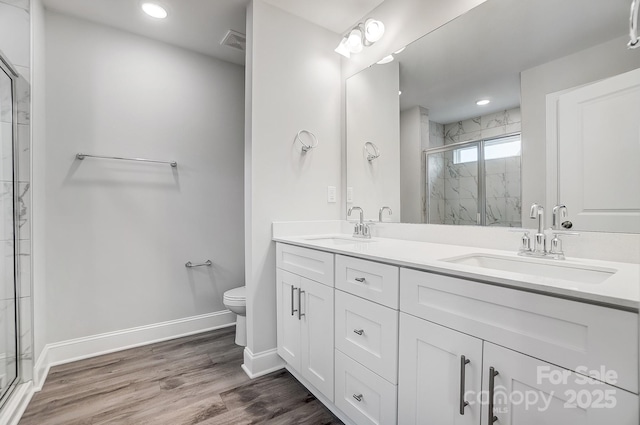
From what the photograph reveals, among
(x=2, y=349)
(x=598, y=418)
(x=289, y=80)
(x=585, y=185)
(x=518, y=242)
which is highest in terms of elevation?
(x=289, y=80)

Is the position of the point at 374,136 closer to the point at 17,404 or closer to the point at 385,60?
the point at 385,60

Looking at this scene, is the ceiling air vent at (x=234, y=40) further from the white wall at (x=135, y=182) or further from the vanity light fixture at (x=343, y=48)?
the vanity light fixture at (x=343, y=48)

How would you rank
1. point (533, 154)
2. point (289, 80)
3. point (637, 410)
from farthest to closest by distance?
point (289, 80), point (533, 154), point (637, 410)

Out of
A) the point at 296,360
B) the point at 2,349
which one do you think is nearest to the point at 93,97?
the point at 2,349

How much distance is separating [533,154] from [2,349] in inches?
108

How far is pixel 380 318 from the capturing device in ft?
3.74

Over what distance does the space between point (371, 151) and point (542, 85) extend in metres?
1.03

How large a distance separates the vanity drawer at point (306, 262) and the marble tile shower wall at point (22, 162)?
55.7 inches

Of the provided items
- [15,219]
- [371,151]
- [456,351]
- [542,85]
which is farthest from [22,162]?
[542,85]

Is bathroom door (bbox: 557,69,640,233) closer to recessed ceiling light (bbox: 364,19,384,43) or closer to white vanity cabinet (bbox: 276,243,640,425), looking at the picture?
white vanity cabinet (bbox: 276,243,640,425)

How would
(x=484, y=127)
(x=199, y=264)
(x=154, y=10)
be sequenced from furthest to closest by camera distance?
(x=199, y=264) → (x=154, y=10) → (x=484, y=127)

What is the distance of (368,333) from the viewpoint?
1.20 meters

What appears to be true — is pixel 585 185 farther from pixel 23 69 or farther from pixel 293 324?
pixel 23 69

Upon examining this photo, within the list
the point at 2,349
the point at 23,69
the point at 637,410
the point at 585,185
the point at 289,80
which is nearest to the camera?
the point at 637,410
